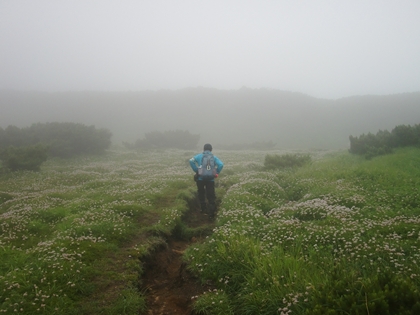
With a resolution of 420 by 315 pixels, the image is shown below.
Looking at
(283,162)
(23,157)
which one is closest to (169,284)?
(283,162)

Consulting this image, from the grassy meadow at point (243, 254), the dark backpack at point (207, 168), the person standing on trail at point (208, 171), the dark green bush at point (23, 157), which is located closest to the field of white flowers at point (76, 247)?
the grassy meadow at point (243, 254)

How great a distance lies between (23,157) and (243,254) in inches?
1046

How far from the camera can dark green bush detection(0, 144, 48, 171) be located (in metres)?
26.3

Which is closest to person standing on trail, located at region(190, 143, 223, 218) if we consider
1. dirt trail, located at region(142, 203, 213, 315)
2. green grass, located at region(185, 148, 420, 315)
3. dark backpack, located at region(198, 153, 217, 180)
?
dark backpack, located at region(198, 153, 217, 180)

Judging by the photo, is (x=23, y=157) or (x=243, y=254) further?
(x=23, y=157)

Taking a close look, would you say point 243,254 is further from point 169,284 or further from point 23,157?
point 23,157

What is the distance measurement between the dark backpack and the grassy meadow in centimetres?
144

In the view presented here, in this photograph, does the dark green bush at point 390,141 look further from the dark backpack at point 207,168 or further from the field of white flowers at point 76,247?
the field of white flowers at point 76,247

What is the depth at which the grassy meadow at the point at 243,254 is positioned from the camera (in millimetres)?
5250

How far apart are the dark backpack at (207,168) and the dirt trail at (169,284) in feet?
12.4

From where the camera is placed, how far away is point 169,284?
804 centimetres

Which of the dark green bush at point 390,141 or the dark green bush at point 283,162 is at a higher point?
the dark green bush at point 390,141

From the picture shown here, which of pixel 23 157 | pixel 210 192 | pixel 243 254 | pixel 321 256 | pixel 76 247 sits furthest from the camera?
pixel 23 157

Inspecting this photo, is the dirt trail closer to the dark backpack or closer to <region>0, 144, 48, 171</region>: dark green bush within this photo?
the dark backpack
